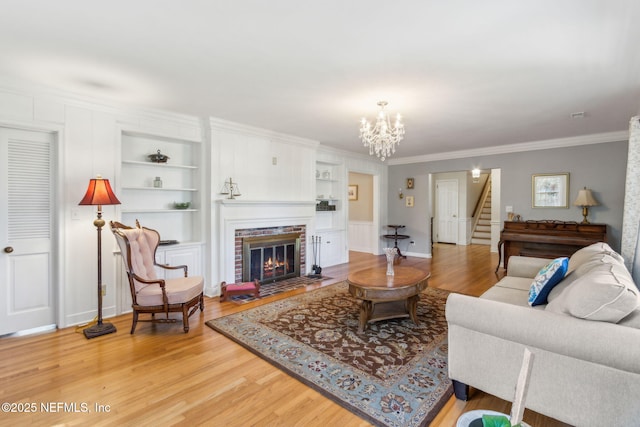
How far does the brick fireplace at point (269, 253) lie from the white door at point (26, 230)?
6.93ft

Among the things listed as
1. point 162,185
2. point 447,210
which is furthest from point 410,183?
point 162,185

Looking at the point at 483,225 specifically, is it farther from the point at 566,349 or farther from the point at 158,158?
the point at 158,158

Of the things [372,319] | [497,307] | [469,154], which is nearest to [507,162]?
[469,154]

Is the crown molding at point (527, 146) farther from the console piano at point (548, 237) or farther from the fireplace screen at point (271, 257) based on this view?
the fireplace screen at point (271, 257)

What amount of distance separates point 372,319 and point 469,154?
4.90 metres

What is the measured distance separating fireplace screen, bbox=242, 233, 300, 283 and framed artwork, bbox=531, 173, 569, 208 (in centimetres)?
451

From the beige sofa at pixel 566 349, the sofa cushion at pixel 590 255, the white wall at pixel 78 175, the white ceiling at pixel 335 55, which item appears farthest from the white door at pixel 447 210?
the white wall at pixel 78 175

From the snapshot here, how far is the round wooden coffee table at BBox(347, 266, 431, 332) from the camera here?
9.95 feet

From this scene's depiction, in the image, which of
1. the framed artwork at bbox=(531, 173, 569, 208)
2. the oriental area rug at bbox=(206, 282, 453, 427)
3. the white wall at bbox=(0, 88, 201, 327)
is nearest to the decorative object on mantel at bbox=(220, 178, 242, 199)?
the white wall at bbox=(0, 88, 201, 327)

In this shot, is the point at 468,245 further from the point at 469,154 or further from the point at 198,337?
the point at 198,337

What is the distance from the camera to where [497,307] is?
1.87 meters

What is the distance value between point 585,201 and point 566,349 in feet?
15.8

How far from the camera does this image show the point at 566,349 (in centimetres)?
161

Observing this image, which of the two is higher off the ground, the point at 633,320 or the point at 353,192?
the point at 353,192
